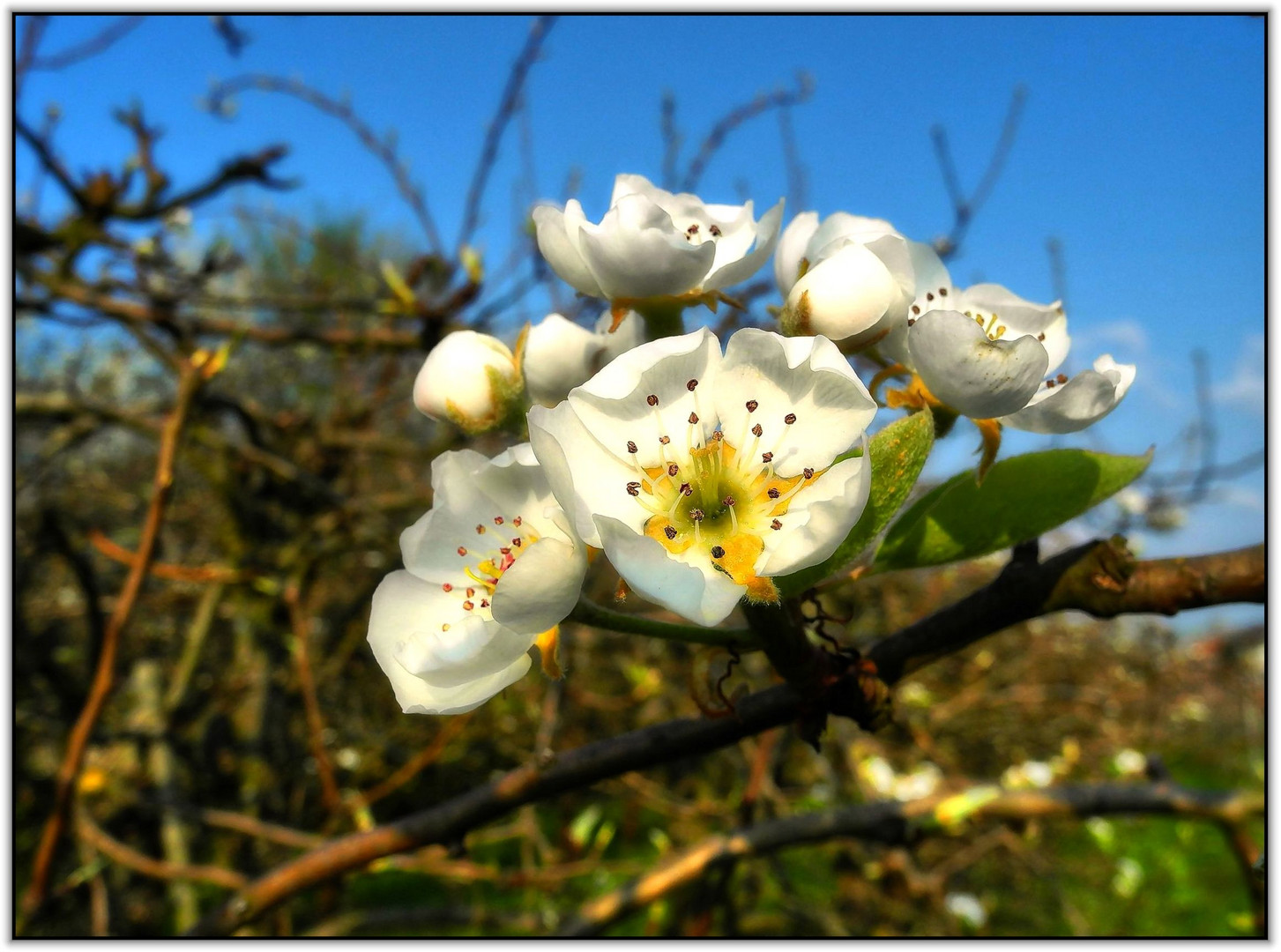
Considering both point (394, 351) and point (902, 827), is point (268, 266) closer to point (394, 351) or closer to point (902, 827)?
point (394, 351)

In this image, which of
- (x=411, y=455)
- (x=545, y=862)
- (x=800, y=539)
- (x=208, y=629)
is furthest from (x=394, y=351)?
(x=800, y=539)

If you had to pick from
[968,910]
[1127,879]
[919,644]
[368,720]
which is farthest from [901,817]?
[1127,879]

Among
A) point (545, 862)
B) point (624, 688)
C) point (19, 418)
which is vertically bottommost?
point (624, 688)

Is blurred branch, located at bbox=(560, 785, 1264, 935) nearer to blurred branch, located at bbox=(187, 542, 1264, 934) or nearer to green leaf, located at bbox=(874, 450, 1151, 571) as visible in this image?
blurred branch, located at bbox=(187, 542, 1264, 934)

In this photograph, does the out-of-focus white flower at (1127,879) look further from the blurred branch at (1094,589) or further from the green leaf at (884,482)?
the green leaf at (884,482)

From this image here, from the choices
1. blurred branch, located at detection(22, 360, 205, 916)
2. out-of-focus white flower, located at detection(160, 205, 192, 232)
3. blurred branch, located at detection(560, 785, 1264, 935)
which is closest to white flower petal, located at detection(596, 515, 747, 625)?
blurred branch, located at detection(560, 785, 1264, 935)

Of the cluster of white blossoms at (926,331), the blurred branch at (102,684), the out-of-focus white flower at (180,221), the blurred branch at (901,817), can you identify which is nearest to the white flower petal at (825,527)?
the cluster of white blossoms at (926,331)

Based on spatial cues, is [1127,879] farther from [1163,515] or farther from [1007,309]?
[1007,309]
